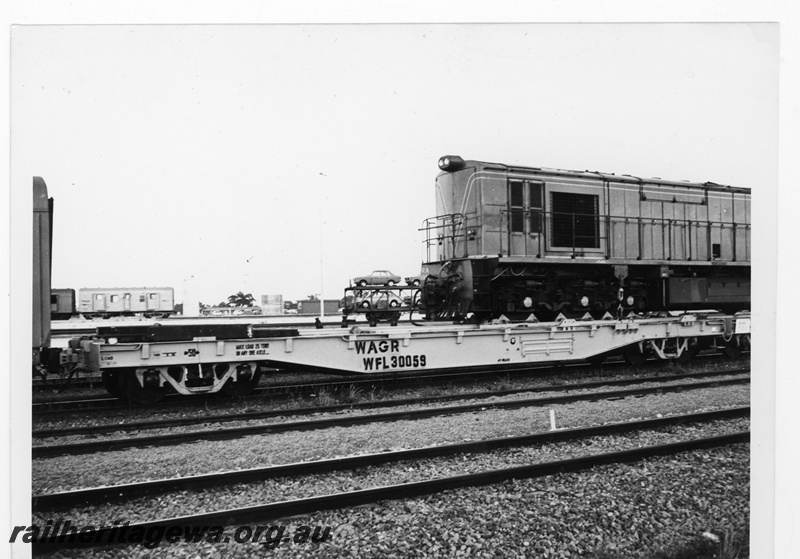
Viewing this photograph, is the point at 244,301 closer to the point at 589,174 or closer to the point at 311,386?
the point at 311,386

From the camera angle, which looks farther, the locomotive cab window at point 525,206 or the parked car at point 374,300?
the locomotive cab window at point 525,206

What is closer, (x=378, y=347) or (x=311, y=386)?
(x=378, y=347)

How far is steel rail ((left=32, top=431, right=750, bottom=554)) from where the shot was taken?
3354 millimetres

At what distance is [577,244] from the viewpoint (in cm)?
838

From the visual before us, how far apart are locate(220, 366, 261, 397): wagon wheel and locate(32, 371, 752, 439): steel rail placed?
58 centimetres

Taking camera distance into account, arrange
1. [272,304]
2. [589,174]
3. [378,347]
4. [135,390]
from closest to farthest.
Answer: [135,390]
[378,347]
[589,174]
[272,304]

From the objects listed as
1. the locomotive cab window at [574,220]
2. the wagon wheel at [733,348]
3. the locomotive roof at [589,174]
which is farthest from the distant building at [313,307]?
the wagon wheel at [733,348]

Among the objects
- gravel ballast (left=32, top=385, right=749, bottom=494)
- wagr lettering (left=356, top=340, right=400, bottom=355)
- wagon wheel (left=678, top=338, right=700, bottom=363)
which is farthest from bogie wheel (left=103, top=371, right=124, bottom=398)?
wagon wheel (left=678, top=338, right=700, bottom=363)

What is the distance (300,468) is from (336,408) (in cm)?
205

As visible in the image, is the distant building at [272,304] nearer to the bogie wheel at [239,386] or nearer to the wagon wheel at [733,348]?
the bogie wheel at [239,386]

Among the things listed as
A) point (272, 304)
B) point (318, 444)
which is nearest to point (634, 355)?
point (318, 444)

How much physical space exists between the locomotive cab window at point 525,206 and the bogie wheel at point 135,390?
5.27 m

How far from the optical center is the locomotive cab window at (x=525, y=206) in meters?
8.02

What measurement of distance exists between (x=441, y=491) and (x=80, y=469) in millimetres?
2878
